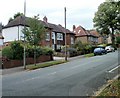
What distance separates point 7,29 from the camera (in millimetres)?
61844

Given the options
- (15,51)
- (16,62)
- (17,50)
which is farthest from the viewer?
(17,50)

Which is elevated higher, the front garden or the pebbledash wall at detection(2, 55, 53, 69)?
the front garden

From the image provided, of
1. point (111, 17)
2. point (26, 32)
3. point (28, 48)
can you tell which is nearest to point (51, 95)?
point (26, 32)

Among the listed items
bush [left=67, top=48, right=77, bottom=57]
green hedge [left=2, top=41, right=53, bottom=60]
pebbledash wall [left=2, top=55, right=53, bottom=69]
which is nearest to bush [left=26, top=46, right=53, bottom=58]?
green hedge [left=2, top=41, right=53, bottom=60]

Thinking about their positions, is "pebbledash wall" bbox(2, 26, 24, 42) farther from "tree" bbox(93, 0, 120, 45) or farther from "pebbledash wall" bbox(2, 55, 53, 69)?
"tree" bbox(93, 0, 120, 45)

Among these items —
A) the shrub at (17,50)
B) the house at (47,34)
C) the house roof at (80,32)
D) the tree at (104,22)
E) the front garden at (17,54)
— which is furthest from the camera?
the house roof at (80,32)

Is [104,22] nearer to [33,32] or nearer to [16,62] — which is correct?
[33,32]

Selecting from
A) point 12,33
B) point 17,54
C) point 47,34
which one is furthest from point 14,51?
point 12,33

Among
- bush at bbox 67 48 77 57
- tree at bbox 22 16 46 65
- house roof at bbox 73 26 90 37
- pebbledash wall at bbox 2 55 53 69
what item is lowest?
pebbledash wall at bbox 2 55 53 69

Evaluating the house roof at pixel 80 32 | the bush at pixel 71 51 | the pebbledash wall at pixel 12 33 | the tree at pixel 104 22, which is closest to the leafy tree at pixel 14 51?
the bush at pixel 71 51

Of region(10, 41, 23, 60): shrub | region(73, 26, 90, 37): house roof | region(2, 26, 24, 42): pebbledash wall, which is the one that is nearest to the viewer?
region(10, 41, 23, 60): shrub

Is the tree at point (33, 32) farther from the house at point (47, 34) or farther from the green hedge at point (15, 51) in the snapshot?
the house at point (47, 34)

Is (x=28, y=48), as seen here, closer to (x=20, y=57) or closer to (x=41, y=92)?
(x=20, y=57)

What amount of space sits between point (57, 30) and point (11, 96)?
2410 inches
